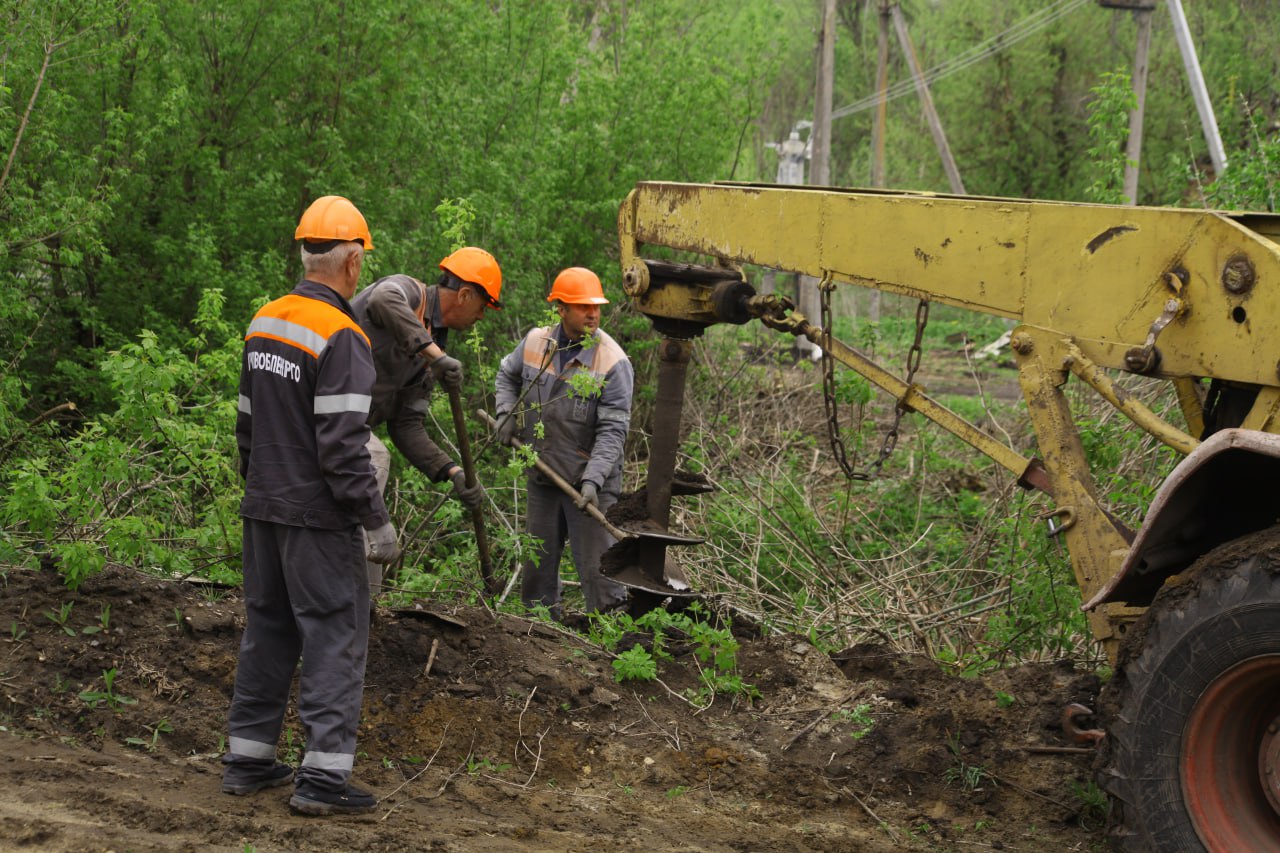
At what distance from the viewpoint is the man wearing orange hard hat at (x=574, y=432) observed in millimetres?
7383

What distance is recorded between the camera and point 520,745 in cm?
509

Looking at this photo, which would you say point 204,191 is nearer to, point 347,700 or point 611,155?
point 611,155

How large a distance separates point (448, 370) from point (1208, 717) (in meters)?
3.54

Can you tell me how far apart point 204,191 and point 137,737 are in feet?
24.4

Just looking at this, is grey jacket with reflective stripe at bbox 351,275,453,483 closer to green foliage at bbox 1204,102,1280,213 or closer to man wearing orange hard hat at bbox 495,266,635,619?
man wearing orange hard hat at bbox 495,266,635,619

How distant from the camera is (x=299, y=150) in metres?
11.5

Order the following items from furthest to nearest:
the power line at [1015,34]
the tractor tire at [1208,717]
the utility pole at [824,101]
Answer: the power line at [1015,34], the utility pole at [824,101], the tractor tire at [1208,717]

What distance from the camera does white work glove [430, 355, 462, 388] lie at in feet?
19.0

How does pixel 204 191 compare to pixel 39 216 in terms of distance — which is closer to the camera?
pixel 39 216

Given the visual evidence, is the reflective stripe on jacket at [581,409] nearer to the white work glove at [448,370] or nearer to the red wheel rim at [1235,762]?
the white work glove at [448,370]

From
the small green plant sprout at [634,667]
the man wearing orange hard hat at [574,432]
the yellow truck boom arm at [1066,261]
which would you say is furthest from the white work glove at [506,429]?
the yellow truck boom arm at [1066,261]

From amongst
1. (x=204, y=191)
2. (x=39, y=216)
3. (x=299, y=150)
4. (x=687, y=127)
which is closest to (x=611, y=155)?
(x=687, y=127)

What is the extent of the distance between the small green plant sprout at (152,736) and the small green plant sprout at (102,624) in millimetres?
640

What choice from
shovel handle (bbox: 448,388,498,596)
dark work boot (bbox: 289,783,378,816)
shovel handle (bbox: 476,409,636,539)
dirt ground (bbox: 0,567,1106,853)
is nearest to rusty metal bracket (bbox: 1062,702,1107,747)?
dirt ground (bbox: 0,567,1106,853)
